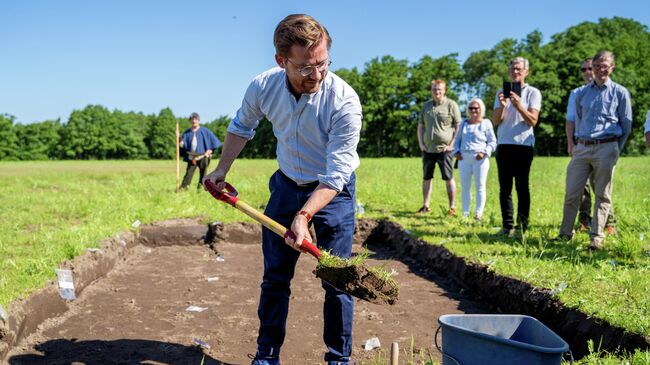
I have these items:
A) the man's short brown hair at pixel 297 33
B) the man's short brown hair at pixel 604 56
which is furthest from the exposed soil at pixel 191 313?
the man's short brown hair at pixel 604 56

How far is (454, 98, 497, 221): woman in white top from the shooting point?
330 inches

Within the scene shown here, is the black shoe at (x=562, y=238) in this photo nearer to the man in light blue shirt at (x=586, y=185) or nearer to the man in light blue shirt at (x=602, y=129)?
the man in light blue shirt at (x=602, y=129)

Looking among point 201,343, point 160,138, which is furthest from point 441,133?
point 160,138

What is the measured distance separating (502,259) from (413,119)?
6468 centimetres

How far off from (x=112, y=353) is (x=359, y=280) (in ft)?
6.75

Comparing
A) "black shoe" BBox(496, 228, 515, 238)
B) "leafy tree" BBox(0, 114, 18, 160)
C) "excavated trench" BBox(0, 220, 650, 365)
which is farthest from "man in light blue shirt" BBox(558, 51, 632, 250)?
"leafy tree" BBox(0, 114, 18, 160)

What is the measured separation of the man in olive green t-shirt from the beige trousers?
2577 mm

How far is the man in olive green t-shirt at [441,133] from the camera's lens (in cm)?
921

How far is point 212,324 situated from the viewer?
479cm

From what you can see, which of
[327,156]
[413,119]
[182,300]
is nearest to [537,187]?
[182,300]

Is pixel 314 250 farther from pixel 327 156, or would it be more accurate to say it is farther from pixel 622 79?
pixel 622 79

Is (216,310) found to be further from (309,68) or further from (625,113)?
(625,113)

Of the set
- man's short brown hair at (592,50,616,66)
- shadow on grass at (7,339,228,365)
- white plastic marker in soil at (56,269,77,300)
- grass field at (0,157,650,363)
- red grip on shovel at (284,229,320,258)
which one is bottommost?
shadow on grass at (7,339,228,365)

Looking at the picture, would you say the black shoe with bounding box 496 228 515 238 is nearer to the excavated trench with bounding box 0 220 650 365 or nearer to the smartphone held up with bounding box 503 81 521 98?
the excavated trench with bounding box 0 220 650 365
